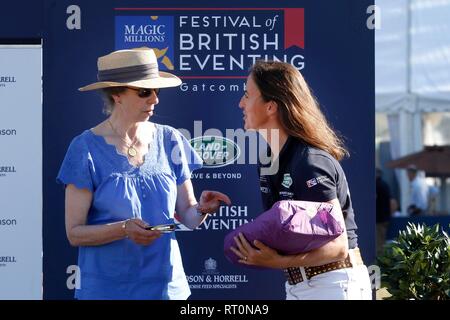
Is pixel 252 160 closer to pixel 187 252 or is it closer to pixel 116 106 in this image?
pixel 187 252

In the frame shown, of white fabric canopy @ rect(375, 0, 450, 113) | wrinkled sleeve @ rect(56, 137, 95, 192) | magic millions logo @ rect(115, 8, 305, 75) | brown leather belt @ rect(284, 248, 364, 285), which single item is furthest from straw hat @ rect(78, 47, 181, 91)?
white fabric canopy @ rect(375, 0, 450, 113)

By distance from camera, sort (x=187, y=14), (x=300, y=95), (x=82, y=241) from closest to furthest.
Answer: (x=300, y=95) < (x=82, y=241) < (x=187, y=14)

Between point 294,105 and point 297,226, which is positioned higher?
point 294,105

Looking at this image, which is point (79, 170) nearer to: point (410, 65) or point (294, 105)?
point (294, 105)

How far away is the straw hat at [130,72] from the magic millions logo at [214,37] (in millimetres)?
629

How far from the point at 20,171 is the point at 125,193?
1071mm

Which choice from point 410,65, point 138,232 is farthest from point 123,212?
point 410,65

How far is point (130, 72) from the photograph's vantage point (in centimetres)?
412

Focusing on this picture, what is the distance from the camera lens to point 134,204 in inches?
158

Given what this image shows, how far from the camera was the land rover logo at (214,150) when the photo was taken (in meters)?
4.87

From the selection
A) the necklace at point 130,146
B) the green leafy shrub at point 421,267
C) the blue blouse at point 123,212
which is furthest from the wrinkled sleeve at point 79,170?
the green leafy shrub at point 421,267

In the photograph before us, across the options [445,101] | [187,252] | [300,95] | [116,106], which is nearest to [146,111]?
[116,106]

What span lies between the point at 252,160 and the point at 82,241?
1259 mm

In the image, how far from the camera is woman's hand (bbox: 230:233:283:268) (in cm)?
355
